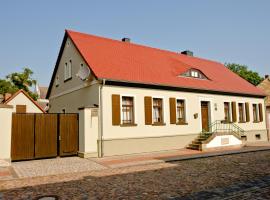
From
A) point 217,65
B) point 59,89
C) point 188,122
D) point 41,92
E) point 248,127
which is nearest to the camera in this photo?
point 188,122

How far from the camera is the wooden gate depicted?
1211cm

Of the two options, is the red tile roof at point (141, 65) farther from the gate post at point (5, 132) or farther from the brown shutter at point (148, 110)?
the gate post at point (5, 132)

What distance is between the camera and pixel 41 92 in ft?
204

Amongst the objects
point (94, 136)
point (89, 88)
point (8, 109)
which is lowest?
point (94, 136)

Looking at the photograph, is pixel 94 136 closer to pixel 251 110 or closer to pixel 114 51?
pixel 114 51

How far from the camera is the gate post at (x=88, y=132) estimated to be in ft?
43.0

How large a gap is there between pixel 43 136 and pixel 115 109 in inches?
157

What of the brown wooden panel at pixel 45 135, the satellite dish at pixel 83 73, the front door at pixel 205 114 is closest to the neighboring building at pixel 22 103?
the satellite dish at pixel 83 73

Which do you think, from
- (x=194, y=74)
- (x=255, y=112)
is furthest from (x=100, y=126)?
(x=255, y=112)

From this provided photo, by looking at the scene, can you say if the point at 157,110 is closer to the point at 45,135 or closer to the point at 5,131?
the point at 45,135

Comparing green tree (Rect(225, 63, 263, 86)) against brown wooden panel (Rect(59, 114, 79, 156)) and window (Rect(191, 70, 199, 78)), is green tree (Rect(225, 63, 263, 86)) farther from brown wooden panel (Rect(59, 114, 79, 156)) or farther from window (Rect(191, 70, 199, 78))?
brown wooden panel (Rect(59, 114, 79, 156))

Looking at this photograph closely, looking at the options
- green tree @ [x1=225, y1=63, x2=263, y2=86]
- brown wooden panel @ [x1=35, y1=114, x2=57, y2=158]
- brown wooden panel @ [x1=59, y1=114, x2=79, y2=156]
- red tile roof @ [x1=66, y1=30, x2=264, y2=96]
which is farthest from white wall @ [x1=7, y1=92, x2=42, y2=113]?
green tree @ [x1=225, y1=63, x2=263, y2=86]

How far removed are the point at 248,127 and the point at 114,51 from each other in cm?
1327

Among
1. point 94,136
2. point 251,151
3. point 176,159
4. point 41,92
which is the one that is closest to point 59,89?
point 94,136
